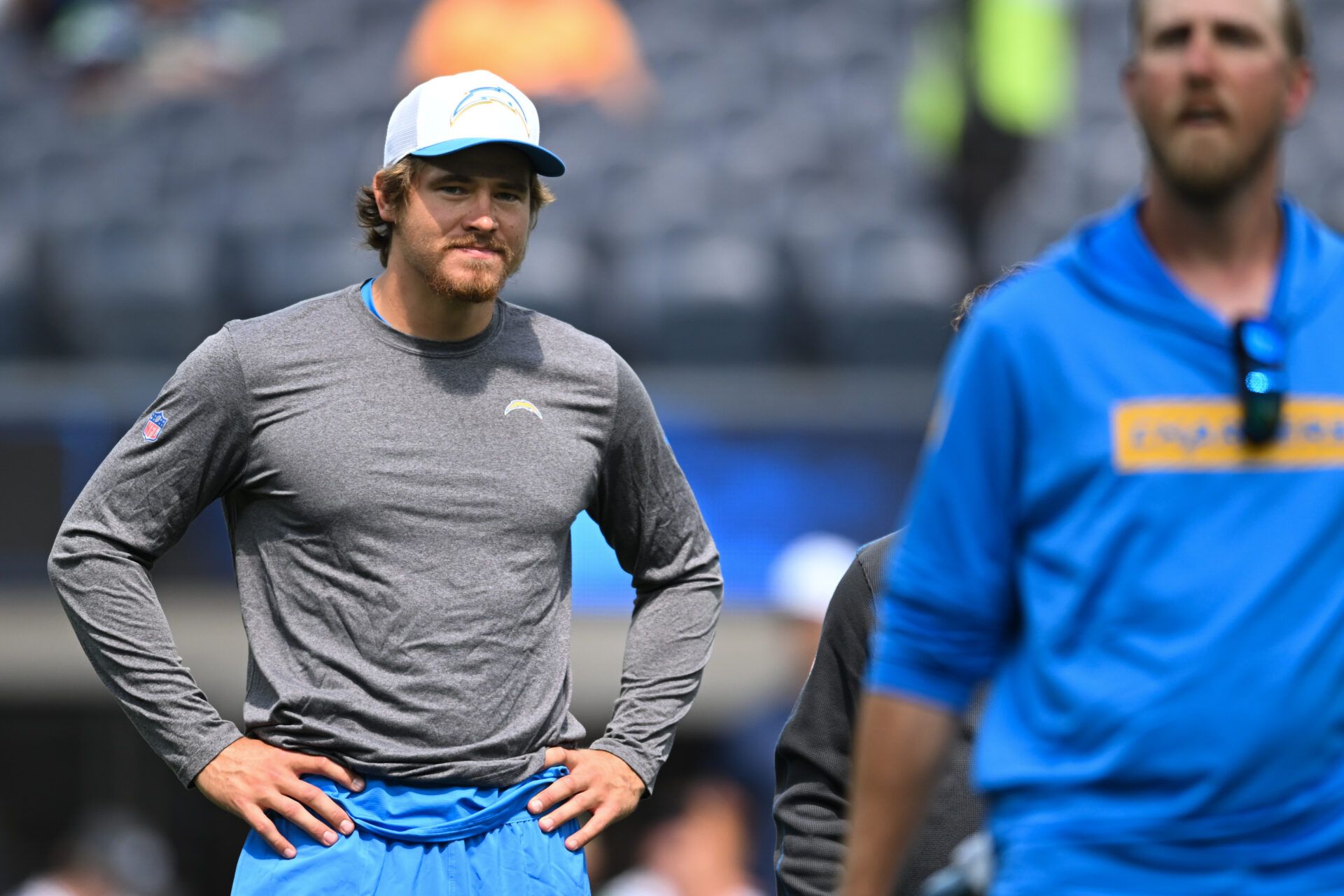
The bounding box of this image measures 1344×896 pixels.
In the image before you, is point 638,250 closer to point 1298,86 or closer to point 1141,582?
point 1298,86

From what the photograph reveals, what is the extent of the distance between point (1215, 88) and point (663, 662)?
168 centimetres

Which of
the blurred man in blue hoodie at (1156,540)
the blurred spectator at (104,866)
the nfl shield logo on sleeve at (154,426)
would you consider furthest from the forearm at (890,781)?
the blurred spectator at (104,866)

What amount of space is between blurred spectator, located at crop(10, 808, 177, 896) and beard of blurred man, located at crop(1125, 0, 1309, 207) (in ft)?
18.7

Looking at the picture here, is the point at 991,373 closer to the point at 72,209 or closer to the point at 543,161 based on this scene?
the point at 543,161

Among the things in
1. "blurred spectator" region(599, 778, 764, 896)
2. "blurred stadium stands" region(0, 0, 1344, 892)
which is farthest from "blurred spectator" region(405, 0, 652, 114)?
"blurred spectator" region(599, 778, 764, 896)

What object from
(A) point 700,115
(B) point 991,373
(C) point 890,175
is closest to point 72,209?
(A) point 700,115

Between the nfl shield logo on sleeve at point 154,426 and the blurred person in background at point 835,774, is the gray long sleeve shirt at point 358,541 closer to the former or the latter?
the nfl shield logo on sleeve at point 154,426

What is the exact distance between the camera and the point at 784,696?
18.3ft

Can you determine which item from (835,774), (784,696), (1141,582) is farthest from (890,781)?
(784,696)

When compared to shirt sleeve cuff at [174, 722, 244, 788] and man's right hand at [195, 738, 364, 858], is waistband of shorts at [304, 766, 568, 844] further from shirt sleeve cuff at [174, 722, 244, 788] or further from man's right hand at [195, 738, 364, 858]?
shirt sleeve cuff at [174, 722, 244, 788]

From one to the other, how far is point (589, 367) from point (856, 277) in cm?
560

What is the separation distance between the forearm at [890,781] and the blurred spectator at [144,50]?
9567 mm

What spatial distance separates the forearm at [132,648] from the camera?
9.90ft

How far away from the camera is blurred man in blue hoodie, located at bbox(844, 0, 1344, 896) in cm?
186
